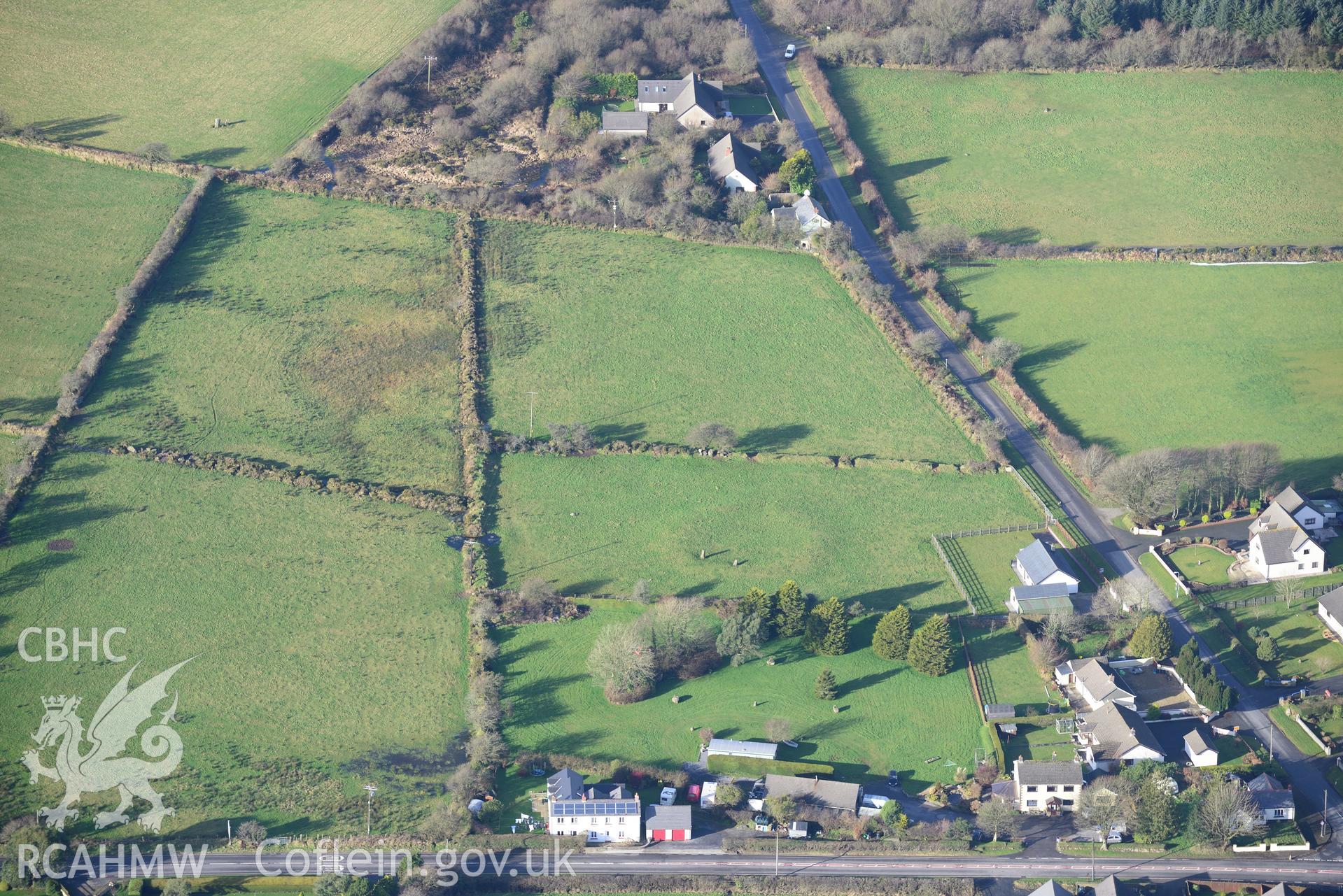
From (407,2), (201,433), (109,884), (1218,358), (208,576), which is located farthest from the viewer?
(407,2)

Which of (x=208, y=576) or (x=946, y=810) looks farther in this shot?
(x=208, y=576)

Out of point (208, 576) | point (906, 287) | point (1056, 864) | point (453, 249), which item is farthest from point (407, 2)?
point (1056, 864)

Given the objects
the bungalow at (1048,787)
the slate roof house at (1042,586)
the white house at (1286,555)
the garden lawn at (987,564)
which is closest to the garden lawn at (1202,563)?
the white house at (1286,555)

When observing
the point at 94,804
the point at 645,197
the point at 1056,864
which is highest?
the point at 645,197

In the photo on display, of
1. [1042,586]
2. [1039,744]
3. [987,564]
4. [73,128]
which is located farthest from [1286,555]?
[73,128]

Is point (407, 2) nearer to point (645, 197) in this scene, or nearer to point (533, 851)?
point (645, 197)

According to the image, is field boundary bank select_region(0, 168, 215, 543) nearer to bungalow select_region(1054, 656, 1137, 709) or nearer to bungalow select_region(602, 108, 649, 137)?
bungalow select_region(602, 108, 649, 137)

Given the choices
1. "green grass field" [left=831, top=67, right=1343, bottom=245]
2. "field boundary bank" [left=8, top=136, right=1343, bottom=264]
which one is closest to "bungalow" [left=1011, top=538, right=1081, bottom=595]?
"field boundary bank" [left=8, top=136, right=1343, bottom=264]
